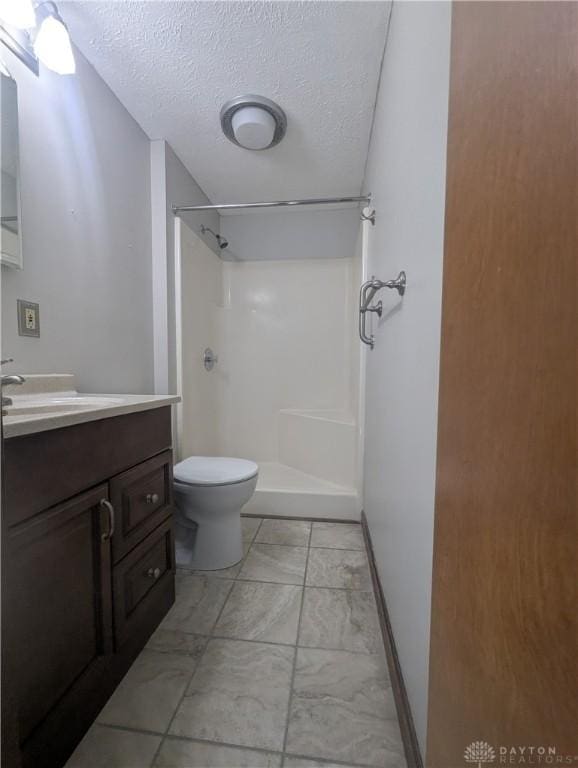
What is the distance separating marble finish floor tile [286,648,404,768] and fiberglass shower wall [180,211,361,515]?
1.47 m

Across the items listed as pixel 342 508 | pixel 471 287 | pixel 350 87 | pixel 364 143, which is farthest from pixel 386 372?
pixel 364 143

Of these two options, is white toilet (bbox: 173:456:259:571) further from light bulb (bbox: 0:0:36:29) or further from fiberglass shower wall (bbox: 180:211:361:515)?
light bulb (bbox: 0:0:36:29)

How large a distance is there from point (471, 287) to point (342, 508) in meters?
1.79

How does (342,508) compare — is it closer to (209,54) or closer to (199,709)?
(199,709)

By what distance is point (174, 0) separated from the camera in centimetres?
105

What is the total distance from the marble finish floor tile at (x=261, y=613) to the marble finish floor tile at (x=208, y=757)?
0.33 metres

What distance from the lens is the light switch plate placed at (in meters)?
0.99

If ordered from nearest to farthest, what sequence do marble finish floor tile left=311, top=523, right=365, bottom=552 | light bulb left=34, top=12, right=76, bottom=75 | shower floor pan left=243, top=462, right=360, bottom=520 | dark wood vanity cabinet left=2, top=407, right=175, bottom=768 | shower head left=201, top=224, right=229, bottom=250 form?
1. dark wood vanity cabinet left=2, top=407, right=175, bottom=768
2. light bulb left=34, top=12, right=76, bottom=75
3. marble finish floor tile left=311, top=523, right=365, bottom=552
4. shower floor pan left=243, top=462, right=360, bottom=520
5. shower head left=201, top=224, right=229, bottom=250

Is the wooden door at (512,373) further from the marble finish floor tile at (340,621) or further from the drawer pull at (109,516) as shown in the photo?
the drawer pull at (109,516)

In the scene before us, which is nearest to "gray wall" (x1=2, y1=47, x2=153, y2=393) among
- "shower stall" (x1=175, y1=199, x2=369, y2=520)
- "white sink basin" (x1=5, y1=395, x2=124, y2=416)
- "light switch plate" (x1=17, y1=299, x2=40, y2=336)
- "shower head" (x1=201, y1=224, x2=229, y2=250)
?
"light switch plate" (x1=17, y1=299, x2=40, y2=336)

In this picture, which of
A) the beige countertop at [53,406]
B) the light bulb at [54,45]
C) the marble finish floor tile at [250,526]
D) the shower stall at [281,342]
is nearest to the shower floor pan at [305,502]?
the marble finish floor tile at [250,526]

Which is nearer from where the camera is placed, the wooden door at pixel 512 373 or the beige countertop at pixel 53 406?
the wooden door at pixel 512 373

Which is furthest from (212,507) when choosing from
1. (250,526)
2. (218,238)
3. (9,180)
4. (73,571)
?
(218,238)

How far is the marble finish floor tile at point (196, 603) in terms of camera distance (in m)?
1.16
